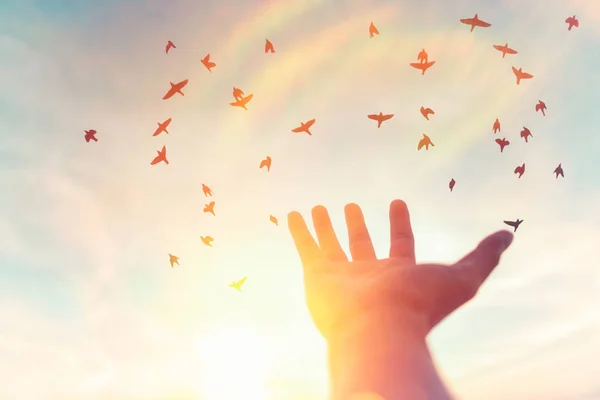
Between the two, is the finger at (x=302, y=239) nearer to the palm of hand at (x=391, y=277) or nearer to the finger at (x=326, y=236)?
the palm of hand at (x=391, y=277)

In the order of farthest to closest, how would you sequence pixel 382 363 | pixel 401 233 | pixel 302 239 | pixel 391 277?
pixel 302 239, pixel 401 233, pixel 391 277, pixel 382 363

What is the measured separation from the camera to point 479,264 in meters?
7.38

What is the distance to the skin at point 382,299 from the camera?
576 centimetres

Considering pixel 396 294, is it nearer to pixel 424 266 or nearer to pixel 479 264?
pixel 424 266

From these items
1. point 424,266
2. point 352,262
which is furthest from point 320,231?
point 424,266

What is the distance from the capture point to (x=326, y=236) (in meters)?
8.84

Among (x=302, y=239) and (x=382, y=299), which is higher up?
(x=302, y=239)

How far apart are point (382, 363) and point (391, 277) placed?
147 cm

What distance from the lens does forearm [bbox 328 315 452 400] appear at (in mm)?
5562

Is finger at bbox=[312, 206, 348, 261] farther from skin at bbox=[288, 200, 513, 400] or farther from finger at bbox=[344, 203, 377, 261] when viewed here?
finger at bbox=[344, 203, 377, 261]

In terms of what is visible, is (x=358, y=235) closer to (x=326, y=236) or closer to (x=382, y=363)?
(x=326, y=236)

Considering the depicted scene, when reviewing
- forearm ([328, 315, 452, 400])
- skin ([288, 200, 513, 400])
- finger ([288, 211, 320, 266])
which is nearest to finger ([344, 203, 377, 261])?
skin ([288, 200, 513, 400])

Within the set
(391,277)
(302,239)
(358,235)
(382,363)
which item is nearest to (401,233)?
(358,235)

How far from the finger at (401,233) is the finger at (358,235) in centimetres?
43
